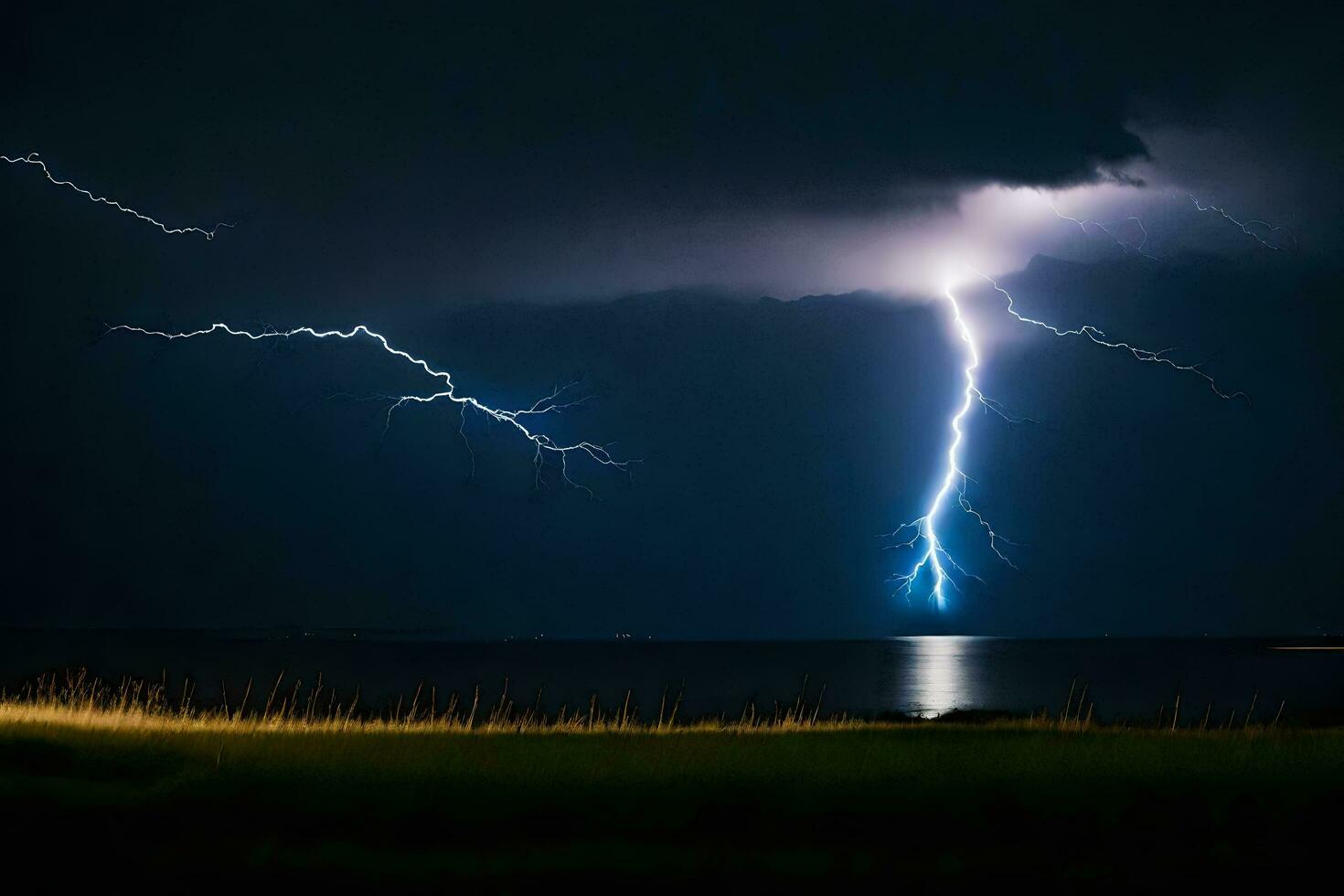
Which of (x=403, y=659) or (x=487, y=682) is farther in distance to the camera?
(x=403, y=659)

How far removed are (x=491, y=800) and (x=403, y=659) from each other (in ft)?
301

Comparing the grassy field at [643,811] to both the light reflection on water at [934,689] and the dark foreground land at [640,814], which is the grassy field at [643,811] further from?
the light reflection on water at [934,689]

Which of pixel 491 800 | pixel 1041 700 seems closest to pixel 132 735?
pixel 491 800

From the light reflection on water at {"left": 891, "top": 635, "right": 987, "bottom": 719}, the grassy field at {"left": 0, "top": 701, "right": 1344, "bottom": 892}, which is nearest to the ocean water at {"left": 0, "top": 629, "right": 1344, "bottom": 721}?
the light reflection on water at {"left": 891, "top": 635, "right": 987, "bottom": 719}

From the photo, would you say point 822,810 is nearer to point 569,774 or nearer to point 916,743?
point 569,774

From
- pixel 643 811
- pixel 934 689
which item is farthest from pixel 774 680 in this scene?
pixel 643 811

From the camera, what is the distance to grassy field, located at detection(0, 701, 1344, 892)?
9.17 m

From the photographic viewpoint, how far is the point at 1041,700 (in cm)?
5447

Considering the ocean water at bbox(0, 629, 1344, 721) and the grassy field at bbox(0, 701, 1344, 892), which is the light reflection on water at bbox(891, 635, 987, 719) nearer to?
the ocean water at bbox(0, 629, 1344, 721)

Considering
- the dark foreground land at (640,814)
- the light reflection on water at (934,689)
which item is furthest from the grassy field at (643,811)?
the light reflection on water at (934,689)

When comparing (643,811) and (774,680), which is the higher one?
(643,811)

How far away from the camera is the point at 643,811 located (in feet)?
35.7

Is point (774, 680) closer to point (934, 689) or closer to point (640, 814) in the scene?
point (934, 689)

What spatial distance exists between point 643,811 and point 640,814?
81 millimetres
